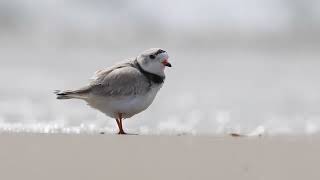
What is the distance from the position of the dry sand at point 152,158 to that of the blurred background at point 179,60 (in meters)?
1.39

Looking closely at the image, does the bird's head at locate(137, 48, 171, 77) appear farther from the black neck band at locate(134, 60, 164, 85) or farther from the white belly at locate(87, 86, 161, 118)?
the white belly at locate(87, 86, 161, 118)

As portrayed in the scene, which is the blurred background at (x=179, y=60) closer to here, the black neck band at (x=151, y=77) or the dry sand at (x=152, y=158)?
the black neck band at (x=151, y=77)

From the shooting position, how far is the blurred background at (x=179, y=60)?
8.73 m

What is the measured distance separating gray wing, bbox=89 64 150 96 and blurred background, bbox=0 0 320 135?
0.57 metres

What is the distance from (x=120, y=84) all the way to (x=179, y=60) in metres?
6.89

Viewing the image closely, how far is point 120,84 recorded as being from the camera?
730 centimetres

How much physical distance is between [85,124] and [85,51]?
22.6 feet

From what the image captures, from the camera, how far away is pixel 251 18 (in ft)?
63.3

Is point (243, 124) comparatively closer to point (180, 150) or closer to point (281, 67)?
point (180, 150)

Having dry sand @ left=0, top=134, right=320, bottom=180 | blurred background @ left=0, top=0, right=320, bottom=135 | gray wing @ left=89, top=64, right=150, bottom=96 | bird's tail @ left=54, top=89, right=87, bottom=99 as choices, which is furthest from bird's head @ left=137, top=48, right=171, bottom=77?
dry sand @ left=0, top=134, right=320, bottom=180

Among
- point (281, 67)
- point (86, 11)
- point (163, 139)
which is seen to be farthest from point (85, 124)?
point (86, 11)

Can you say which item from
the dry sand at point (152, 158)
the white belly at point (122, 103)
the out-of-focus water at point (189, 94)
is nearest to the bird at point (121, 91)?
the white belly at point (122, 103)

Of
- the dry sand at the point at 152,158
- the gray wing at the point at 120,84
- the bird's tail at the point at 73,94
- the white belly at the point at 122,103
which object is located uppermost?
the gray wing at the point at 120,84

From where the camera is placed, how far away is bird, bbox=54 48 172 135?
7297 millimetres
